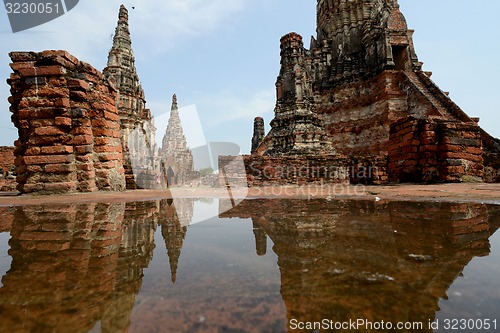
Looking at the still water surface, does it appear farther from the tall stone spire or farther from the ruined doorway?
the tall stone spire

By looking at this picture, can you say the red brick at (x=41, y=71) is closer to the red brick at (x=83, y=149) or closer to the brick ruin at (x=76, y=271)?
the red brick at (x=83, y=149)

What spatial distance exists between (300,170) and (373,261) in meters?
6.21

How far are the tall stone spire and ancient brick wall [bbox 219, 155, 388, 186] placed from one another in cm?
2210

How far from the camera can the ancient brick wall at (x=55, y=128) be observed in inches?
129

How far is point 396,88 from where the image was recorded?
1190 centimetres

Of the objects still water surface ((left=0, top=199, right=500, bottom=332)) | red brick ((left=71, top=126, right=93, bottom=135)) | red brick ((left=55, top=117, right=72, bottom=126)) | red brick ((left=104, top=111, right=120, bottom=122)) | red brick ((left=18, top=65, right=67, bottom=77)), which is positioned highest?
red brick ((left=18, top=65, right=67, bottom=77))

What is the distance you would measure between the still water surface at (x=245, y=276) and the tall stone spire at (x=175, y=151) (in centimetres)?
2763

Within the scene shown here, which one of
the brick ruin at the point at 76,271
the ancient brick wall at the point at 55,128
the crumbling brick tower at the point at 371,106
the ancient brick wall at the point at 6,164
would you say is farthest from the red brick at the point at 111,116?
the ancient brick wall at the point at 6,164

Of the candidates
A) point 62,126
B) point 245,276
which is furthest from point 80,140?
point 245,276

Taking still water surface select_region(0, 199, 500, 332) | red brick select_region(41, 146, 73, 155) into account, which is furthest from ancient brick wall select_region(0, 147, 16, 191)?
still water surface select_region(0, 199, 500, 332)

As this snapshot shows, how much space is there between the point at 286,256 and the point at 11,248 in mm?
1032

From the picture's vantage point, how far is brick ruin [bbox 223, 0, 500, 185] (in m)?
5.11

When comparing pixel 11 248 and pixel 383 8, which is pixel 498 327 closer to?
pixel 11 248

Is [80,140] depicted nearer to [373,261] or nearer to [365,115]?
[373,261]
